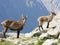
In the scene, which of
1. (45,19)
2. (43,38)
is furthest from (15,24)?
(45,19)

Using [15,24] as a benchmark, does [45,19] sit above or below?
above

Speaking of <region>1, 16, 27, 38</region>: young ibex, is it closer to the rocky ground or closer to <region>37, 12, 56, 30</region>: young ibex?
the rocky ground

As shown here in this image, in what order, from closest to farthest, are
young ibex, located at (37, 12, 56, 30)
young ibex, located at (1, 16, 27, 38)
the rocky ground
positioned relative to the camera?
1. the rocky ground
2. young ibex, located at (1, 16, 27, 38)
3. young ibex, located at (37, 12, 56, 30)

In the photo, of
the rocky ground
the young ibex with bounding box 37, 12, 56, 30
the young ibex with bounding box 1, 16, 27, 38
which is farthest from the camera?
the young ibex with bounding box 37, 12, 56, 30

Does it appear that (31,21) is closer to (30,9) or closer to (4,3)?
(30,9)

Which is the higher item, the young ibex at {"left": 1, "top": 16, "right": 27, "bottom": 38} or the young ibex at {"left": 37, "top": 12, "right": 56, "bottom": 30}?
the young ibex at {"left": 37, "top": 12, "right": 56, "bottom": 30}

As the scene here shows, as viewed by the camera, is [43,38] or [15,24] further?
[15,24]

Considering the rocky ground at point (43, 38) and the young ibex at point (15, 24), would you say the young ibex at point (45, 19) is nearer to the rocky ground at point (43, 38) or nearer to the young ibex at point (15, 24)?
the rocky ground at point (43, 38)

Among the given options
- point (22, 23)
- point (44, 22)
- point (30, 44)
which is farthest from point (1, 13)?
point (30, 44)

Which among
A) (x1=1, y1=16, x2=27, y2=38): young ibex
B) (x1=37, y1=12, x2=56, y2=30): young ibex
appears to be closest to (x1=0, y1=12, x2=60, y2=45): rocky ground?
(x1=37, y1=12, x2=56, y2=30): young ibex

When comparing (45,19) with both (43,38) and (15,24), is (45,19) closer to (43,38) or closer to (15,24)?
(15,24)

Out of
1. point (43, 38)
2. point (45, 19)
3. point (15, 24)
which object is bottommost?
point (43, 38)

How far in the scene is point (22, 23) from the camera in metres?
17.2

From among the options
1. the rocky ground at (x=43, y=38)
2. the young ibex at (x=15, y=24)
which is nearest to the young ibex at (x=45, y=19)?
the rocky ground at (x=43, y=38)
